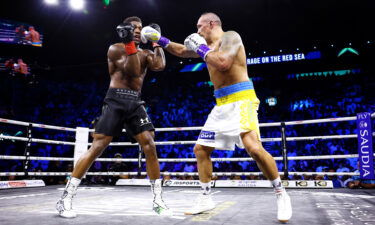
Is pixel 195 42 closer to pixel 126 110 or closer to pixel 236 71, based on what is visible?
pixel 236 71

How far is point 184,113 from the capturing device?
12023 millimetres

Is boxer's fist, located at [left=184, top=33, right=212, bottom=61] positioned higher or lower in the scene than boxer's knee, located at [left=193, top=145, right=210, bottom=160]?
higher

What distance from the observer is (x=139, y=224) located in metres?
1.52

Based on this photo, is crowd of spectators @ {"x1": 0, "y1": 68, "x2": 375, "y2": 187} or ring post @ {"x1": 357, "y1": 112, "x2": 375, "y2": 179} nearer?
ring post @ {"x1": 357, "y1": 112, "x2": 375, "y2": 179}

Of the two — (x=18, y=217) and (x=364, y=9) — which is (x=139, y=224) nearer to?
(x=18, y=217)

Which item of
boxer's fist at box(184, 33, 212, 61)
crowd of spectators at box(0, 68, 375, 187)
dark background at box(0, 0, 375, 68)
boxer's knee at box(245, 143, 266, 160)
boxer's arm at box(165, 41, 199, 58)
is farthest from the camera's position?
dark background at box(0, 0, 375, 68)

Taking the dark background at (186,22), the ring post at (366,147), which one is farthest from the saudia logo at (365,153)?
the dark background at (186,22)

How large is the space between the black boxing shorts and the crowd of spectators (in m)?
5.21

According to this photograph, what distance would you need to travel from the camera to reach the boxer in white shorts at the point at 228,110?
1790 millimetres

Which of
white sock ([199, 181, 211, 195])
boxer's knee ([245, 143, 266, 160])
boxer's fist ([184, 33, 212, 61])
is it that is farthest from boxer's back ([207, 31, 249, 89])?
white sock ([199, 181, 211, 195])

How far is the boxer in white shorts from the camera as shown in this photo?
1.79 m

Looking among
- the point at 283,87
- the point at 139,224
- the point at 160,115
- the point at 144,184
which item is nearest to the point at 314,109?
the point at 283,87

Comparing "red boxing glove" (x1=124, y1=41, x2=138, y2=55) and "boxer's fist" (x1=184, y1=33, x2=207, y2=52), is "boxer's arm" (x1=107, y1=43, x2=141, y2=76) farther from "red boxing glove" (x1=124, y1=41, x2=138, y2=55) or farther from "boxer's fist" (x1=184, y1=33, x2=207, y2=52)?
"boxer's fist" (x1=184, y1=33, x2=207, y2=52)

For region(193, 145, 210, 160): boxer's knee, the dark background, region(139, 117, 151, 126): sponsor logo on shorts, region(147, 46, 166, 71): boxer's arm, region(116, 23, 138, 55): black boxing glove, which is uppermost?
the dark background
